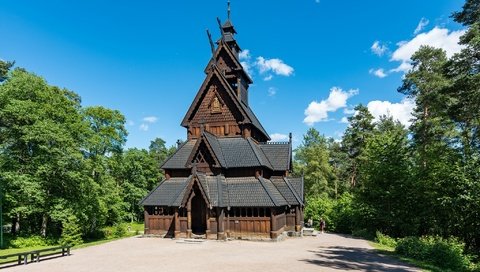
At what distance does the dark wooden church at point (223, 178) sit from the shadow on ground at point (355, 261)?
6106 mm

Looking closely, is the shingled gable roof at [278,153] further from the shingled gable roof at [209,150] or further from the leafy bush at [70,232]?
the leafy bush at [70,232]

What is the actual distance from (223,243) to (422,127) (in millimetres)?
Answer: 28249

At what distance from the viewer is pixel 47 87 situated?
85.9ft

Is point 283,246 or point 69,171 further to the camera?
point 69,171

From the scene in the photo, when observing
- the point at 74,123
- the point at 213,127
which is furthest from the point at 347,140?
the point at 74,123

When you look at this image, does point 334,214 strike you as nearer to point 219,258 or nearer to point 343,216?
point 343,216

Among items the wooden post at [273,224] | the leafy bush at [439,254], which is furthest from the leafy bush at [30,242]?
the leafy bush at [439,254]

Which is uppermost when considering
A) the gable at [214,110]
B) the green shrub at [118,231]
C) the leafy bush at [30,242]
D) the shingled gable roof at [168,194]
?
the gable at [214,110]

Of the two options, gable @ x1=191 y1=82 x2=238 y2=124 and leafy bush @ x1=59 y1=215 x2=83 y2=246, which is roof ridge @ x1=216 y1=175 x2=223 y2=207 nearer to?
gable @ x1=191 y1=82 x2=238 y2=124

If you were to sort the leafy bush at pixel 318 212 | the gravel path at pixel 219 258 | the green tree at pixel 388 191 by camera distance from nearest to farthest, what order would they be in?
1. the gravel path at pixel 219 258
2. the green tree at pixel 388 191
3. the leafy bush at pixel 318 212

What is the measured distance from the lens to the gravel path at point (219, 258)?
14234mm

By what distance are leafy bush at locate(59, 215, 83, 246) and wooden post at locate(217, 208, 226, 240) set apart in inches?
445

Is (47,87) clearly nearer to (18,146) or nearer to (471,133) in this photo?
(18,146)

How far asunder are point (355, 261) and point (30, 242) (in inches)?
931
